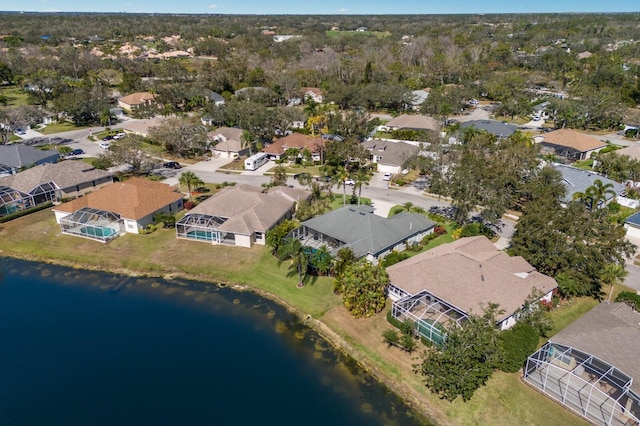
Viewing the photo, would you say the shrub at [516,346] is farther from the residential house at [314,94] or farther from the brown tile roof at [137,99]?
the brown tile roof at [137,99]

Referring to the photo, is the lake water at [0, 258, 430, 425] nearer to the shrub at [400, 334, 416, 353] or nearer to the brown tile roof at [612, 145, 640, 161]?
the shrub at [400, 334, 416, 353]

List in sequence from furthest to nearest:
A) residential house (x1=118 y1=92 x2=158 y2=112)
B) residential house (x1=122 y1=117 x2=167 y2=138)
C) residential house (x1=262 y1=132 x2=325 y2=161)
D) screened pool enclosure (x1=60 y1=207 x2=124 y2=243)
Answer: residential house (x1=118 y1=92 x2=158 y2=112) → residential house (x1=122 y1=117 x2=167 y2=138) → residential house (x1=262 y1=132 x2=325 y2=161) → screened pool enclosure (x1=60 y1=207 x2=124 y2=243)

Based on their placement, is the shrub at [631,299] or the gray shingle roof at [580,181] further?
the gray shingle roof at [580,181]

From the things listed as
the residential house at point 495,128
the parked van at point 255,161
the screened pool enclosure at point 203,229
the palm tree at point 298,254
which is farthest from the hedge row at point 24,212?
the residential house at point 495,128

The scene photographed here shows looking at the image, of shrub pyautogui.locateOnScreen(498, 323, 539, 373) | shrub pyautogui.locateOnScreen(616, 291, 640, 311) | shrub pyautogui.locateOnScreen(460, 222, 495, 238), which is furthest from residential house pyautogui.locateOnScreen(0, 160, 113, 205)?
shrub pyautogui.locateOnScreen(616, 291, 640, 311)

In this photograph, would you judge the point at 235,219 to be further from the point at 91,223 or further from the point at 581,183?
the point at 581,183

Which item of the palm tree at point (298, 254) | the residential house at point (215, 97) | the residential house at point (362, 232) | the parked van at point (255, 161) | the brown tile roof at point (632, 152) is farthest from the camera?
the residential house at point (215, 97)

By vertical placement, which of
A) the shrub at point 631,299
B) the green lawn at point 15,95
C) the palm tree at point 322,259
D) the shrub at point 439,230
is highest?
the green lawn at point 15,95

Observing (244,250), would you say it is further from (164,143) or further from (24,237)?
(164,143)
